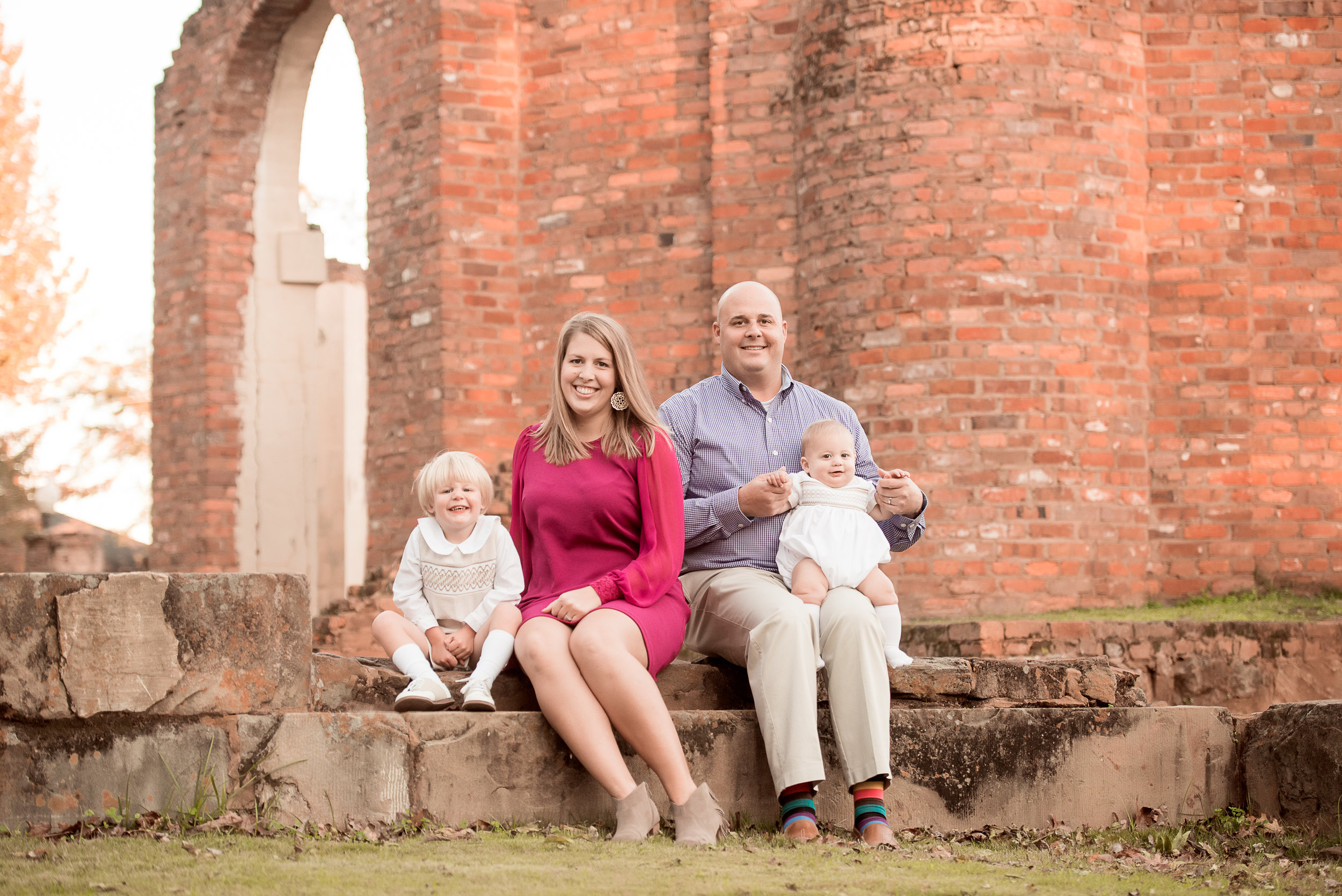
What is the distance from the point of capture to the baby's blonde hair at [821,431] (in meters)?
4.08

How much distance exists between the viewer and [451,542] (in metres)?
4.27

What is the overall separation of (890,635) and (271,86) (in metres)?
8.41

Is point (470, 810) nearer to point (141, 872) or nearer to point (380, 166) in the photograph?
point (141, 872)

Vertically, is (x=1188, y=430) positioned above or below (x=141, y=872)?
above

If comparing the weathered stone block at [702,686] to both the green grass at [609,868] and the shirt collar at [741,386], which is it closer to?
the green grass at [609,868]

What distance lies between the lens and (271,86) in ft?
34.7

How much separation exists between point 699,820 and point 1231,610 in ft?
14.4

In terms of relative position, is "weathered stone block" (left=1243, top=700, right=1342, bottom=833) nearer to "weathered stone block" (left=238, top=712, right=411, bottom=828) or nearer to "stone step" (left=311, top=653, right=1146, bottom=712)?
"stone step" (left=311, top=653, right=1146, bottom=712)

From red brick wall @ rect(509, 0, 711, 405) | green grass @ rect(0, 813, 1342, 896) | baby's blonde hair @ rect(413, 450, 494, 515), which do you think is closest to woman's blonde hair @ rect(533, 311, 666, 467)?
baby's blonde hair @ rect(413, 450, 494, 515)

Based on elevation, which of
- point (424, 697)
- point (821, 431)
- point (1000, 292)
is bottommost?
point (424, 697)

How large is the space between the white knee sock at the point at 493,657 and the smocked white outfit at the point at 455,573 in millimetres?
271

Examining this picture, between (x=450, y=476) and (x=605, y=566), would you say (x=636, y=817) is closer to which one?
(x=605, y=566)

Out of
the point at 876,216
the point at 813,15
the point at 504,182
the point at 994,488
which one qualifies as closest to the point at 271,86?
the point at 504,182

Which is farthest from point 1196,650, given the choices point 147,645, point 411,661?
point 147,645
